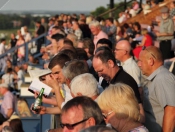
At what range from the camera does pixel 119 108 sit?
16.4ft

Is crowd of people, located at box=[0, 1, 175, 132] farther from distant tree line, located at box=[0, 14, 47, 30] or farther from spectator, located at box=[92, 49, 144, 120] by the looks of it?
distant tree line, located at box=[0, 14, 47, 30]

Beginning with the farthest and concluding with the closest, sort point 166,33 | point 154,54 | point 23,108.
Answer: point 166,33
point 23,108
point 154,54

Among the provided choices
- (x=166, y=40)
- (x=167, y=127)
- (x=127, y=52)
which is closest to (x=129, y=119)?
(x=167, y=127)

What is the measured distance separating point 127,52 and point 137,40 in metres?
8.65

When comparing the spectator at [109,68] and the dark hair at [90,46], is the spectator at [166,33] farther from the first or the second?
the spectator at [109,68]

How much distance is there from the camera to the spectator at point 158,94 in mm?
6266

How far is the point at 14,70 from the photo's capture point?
23.8 metres

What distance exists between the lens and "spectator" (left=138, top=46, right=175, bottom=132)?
627 centimetres

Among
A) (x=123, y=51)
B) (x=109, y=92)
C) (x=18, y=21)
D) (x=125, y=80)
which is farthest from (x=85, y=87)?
(x=18, y=21)

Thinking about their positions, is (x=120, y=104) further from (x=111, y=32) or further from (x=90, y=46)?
(x=111, y=32)

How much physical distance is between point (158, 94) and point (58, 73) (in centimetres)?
138

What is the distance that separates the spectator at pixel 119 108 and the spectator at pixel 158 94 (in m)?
1.21

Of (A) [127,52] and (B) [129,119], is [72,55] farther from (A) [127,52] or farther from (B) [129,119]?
(B) [129,119]

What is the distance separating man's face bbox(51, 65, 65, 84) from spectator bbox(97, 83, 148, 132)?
2121 mm
